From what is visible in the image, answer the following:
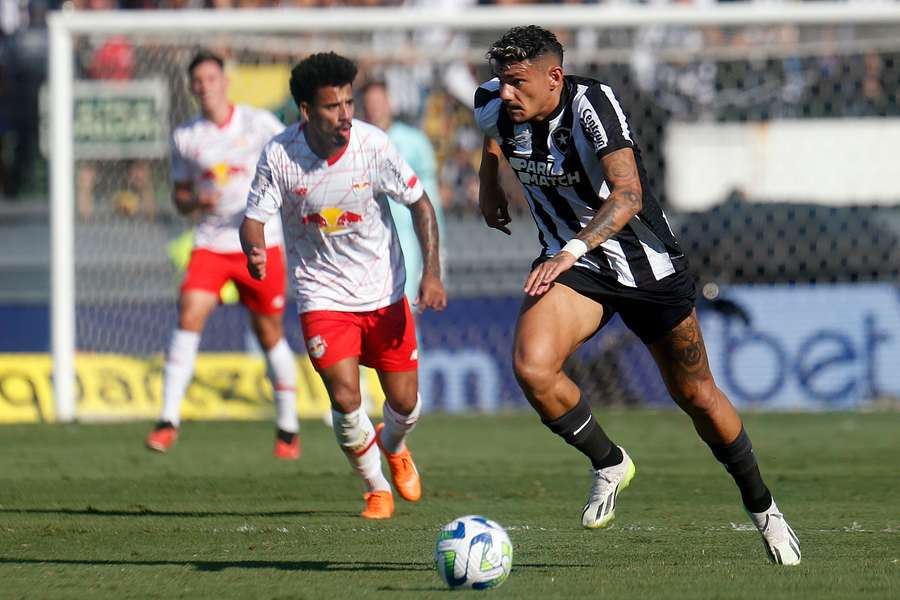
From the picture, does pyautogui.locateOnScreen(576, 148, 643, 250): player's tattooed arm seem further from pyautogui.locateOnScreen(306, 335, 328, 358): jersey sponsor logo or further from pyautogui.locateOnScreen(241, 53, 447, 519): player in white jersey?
pyautogui.locateOnScreen(306, 335, 328, 358): jersey sponsor logo

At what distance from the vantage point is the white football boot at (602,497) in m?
6.13

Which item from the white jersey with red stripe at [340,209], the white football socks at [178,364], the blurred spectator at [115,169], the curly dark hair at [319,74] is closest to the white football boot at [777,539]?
the white jersey with red stripe at [340,209]

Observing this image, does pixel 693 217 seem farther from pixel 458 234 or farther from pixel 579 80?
pixel 579 80

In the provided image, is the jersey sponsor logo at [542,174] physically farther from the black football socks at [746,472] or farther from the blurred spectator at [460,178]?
the blurred spectator at [460,178]

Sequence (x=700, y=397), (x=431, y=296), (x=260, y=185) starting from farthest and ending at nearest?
1. (x=260, y=185)
2. (x=431, y=296)
3. (x=700, y=397)

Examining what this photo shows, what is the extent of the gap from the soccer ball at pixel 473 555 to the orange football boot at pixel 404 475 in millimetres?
2274

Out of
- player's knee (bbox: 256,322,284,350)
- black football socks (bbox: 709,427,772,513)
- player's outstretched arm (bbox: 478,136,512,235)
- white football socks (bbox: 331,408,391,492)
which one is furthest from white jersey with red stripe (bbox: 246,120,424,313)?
player's knee (bbox: 256,322,284,350)

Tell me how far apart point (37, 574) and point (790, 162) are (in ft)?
32.7

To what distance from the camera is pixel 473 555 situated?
203 inches

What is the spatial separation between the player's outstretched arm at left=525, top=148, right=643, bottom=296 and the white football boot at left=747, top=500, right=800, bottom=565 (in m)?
1.20

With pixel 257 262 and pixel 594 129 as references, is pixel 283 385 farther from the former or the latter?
pixel 594 129

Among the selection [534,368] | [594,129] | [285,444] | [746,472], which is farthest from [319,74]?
[285,444]

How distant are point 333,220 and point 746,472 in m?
2.46

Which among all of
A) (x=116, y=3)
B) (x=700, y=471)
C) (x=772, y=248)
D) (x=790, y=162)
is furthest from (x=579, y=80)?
(x=116, y=3)
